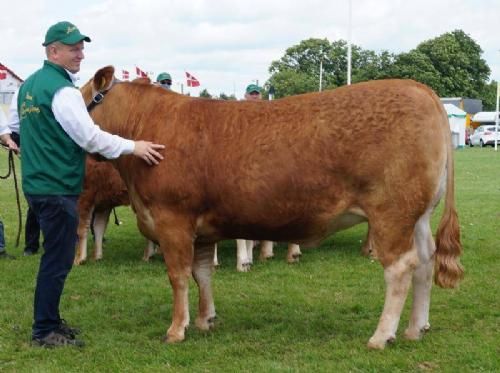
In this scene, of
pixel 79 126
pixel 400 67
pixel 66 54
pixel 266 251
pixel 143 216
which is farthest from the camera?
pixel 400 67

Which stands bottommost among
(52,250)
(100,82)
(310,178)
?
(52,250)

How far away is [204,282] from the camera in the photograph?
6426mm

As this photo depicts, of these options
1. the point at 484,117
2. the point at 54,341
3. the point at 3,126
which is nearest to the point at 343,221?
the point at 54,341

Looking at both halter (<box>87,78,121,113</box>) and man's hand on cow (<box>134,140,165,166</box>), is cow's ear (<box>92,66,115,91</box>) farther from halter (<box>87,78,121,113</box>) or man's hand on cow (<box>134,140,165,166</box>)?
man's hand on cow (<box>134,140,165,166</box>)

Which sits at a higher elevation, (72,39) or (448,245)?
(72,39)

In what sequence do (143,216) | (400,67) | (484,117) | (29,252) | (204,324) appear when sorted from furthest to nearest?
(400,67) < (484,117) < (29,252) < (204,324) < (143,216)

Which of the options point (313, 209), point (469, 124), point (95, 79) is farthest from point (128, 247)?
point (469, 124)

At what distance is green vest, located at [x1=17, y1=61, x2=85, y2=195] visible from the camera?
5.57 m

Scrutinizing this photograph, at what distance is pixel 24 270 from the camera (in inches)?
350

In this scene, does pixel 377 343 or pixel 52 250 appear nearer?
pixel 377 343

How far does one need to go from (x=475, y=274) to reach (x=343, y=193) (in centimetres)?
361

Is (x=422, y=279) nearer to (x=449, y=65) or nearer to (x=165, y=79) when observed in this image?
(x=165, y=79)

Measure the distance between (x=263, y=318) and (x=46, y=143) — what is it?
2.63 meters

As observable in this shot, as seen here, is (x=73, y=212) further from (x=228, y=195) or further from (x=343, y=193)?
(x=343, y=193)
